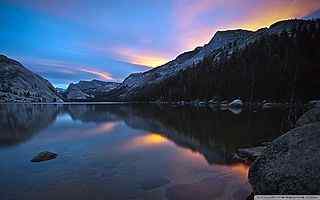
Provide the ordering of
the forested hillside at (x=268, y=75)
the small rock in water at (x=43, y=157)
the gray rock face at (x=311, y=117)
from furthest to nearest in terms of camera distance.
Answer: the forested hillside at (x=268, y=75)
the small rock in water at (x=43, y=157)
the gray rock face at (x=311, y=117)

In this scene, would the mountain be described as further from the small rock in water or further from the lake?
the small rock in water

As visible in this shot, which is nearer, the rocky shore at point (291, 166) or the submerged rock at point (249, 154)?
the rocky shore at point (291, 166)

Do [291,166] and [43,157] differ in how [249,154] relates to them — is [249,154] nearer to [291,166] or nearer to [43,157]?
[291,166]

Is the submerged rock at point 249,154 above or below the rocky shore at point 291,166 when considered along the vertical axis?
below

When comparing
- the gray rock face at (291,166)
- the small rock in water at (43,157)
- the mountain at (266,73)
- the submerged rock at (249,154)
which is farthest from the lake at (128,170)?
the mountain at (266,73)

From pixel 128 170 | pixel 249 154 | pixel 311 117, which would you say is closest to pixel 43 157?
pixel 128 170

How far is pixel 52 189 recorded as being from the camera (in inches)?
587

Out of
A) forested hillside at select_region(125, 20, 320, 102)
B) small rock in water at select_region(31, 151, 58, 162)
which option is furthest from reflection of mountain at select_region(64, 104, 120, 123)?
forested hillside at select_region(125, 20, 320, 102)

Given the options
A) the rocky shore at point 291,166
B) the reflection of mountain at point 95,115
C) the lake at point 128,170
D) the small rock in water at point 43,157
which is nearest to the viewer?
the rocky shore at point 291,166

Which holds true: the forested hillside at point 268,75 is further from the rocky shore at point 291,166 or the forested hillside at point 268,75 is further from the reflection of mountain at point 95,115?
the rocky shore at point 291,166

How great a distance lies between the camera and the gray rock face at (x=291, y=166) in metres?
8.83

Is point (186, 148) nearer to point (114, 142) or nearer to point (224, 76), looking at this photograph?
point (114, 142)

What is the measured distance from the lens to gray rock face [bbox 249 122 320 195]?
883 cm

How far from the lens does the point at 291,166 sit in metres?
9.54
